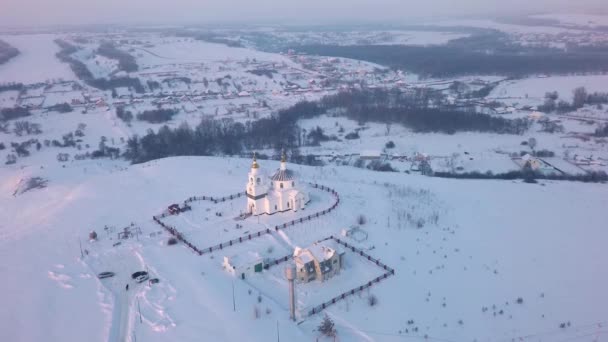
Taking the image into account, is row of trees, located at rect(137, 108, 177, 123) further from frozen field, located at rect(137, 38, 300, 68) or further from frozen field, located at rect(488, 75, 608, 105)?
frozen field, located at rect(137, 38, 300, 68)

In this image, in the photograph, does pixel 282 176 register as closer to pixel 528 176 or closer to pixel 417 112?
pixel 528 176

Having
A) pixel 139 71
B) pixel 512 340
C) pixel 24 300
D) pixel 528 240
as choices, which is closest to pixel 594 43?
pixel 139 71

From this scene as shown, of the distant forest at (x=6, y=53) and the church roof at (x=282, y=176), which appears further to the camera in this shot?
the distant forest at (x=6, y=53)

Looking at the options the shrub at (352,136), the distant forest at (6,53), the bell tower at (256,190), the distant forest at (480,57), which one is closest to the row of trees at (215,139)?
the shrub at (352,136)

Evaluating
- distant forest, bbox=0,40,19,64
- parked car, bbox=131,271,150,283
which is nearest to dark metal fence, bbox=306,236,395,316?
parked car, bbox=131,271,150,283

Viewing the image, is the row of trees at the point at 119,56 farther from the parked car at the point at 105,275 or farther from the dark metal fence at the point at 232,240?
the parked car at the point at 105,275

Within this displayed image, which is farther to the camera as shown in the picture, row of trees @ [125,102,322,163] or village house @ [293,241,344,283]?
row of trees @ [125,102,322,163]

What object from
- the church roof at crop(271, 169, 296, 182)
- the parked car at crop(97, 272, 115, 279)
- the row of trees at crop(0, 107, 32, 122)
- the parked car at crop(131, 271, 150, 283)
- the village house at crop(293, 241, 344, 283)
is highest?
the church roof at crop(271, 169, 296, 182)
